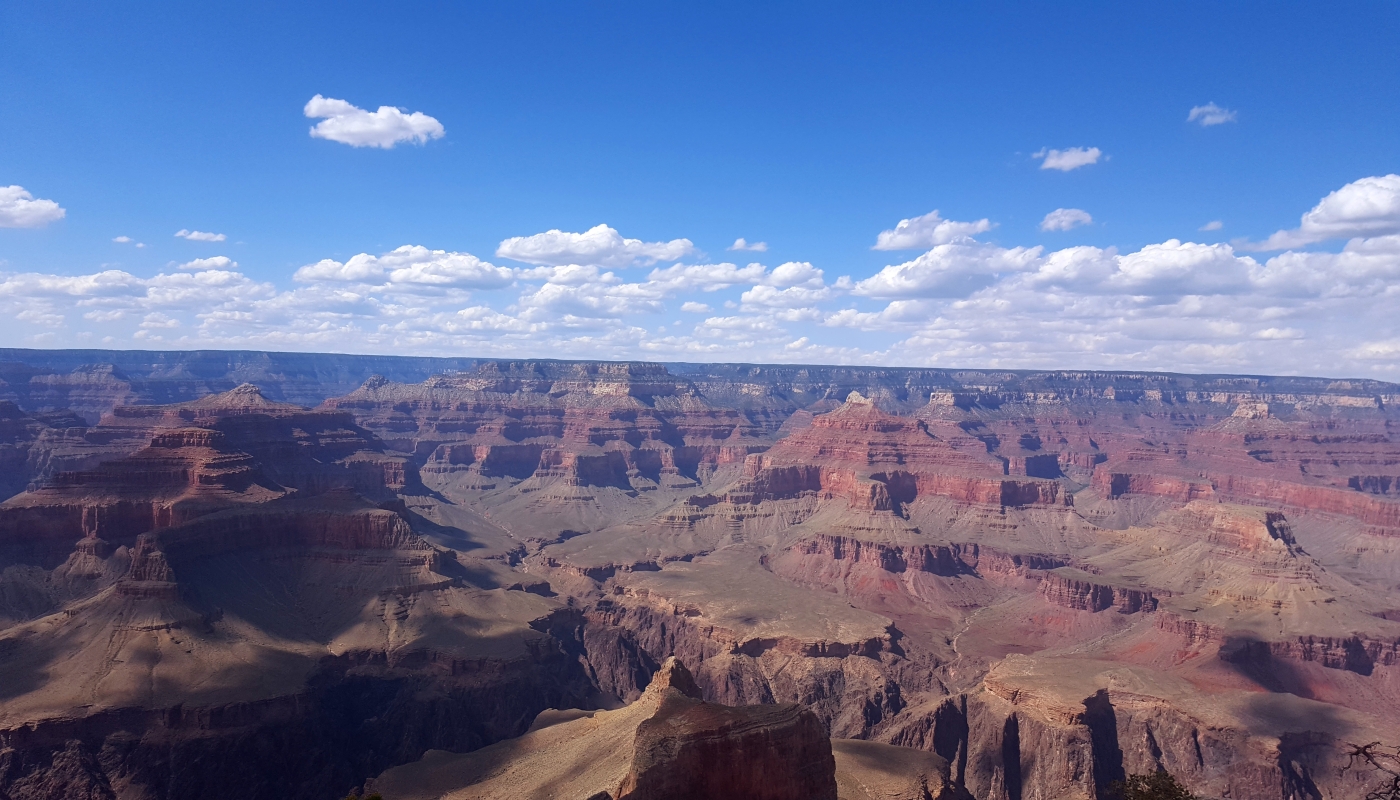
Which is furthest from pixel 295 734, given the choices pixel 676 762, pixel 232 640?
pixel 676 762

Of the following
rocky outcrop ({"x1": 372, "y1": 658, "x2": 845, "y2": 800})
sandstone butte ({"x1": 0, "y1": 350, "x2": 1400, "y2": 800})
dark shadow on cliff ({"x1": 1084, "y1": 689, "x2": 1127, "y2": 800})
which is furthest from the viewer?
dark shadow on cliff ({"x1": 1084, "y1": 689, "x2": 1127, "y2": 800})

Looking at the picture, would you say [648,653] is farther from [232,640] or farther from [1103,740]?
Answer: [1103,740]

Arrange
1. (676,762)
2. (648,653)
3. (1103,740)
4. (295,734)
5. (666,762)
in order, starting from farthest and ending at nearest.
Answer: (648,653) < (1103,740) < (295,734) < (676,762) < (666,762)

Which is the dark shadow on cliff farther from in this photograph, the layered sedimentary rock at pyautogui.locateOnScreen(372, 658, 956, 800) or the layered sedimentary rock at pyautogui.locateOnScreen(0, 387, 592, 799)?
the layered sedimentary rock at pyautogui.locateOnScreen(0, 387, 592, 799)

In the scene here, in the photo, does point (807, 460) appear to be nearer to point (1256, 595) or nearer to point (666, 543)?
point (666, 543)

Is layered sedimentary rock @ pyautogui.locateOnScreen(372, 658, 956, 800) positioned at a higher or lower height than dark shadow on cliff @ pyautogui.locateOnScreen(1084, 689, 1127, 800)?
higher

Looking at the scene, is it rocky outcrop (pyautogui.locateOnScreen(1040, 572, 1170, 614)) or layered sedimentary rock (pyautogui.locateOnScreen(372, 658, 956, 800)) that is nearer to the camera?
layered sedimentary rock (pyautogui.locateOnScreen(372, 658, 956, 800))

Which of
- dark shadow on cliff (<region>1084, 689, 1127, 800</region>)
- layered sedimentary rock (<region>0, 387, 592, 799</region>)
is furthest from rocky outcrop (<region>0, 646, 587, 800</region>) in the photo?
dark shadow on cliff (<region>1084, 689, 1127, 800</region>)

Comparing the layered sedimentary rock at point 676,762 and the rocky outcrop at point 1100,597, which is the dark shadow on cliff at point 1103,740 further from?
the rocky outcrop at point 1100,597

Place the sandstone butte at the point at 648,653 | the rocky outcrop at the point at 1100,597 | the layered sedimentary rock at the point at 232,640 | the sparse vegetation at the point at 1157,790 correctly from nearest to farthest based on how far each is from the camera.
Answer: the sparse vegetation at the point at 1157,790 < the sandstone butte at the point at 648,653 < the layered sedimentary rock at the point at 232,640 < the rocky outcrop at the point at 1100,597

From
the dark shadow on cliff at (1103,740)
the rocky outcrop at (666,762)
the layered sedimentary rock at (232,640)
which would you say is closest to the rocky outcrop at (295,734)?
the layered sedimentary rock at (232,640)

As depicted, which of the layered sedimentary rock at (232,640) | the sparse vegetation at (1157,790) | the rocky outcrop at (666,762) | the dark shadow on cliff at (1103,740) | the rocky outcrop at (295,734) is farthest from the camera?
the dark shadow on cliff at (1103,740)
